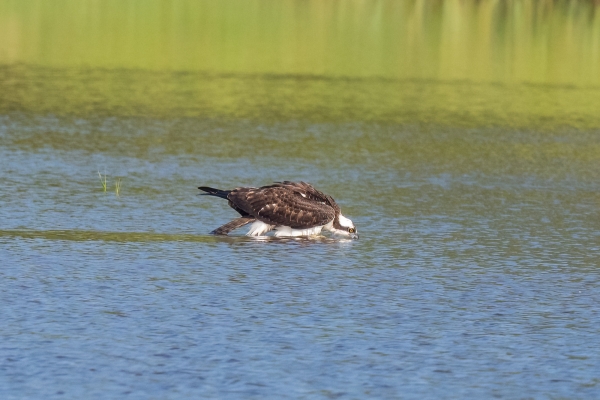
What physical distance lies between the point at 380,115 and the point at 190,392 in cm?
Answer: 1812

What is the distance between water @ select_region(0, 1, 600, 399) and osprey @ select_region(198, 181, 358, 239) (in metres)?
0.23

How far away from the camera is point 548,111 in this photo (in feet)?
92.9

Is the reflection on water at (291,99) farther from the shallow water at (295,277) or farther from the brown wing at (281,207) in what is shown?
the brown wing at (281,207)

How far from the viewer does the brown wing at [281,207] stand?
14.4m

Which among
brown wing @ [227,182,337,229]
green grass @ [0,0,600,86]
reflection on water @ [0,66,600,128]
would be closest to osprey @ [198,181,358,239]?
brown wing @ [227,182,337,229]

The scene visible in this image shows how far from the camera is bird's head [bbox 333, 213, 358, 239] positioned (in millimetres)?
14453

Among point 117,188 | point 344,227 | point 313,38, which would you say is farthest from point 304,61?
point 344,227

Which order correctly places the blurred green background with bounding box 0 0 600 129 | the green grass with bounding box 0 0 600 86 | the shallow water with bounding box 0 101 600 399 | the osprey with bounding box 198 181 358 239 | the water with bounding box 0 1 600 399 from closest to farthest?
the shallow water with bounding box 0 101 600 399
the water with bounding box 0 1 600 399
the osprey with bounding box 198 181 358 239
the blurred green background with bounding box 0 0 600 129
the green grass with bounding box 0 0 600 86

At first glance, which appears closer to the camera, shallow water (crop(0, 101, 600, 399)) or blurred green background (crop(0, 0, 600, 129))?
shallow water (crop(0, 101, 600, 399))

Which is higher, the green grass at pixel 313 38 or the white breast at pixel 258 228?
the green grass at pixel 313 38

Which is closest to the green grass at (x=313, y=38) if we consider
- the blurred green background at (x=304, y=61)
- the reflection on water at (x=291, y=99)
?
the blurred green background at (x=304, y=61)

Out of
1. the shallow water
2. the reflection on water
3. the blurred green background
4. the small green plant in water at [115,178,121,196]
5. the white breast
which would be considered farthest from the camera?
the blurred green background

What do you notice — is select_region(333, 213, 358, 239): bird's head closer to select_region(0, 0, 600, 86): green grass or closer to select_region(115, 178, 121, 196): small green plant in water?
select_region(115, 178, 121, 196): small green plant in water

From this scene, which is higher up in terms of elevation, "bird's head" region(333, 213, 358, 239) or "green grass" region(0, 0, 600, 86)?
"green grass" region(0, 0, 600, 86)
